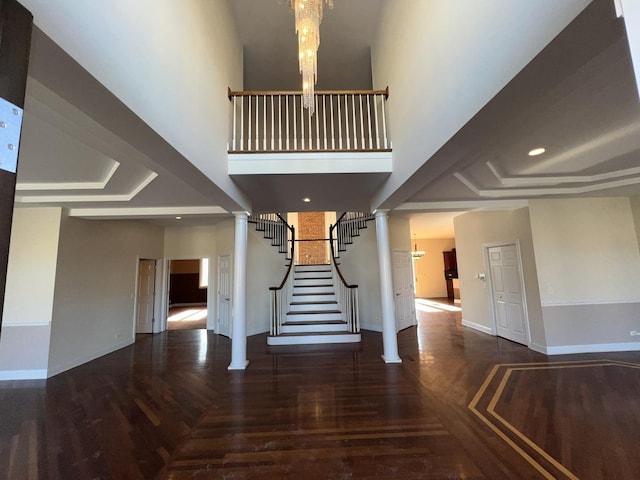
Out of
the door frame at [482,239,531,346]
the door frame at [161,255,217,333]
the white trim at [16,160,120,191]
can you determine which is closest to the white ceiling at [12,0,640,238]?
the white trim at [16,160,120,191]

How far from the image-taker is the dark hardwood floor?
7.20ft

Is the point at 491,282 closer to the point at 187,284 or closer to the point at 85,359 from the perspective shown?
the point at 85,359

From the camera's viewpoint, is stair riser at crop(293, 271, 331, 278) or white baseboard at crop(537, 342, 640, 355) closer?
white baseboard at crop(537, 342, 640, 355)

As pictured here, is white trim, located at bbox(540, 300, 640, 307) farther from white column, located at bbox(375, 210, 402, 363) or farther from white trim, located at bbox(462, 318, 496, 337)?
white column, located at bbox(375, 210, 402, 363)

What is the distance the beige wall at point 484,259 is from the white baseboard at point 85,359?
25.6 feet

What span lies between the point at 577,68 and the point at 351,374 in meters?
3.92

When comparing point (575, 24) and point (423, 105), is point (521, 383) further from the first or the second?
point (575, 24)

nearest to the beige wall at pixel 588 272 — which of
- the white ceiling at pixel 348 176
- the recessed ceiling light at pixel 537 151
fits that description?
the white ceiling at pixel 348 176

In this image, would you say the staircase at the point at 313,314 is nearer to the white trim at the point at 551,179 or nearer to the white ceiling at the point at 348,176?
the white ceiling at the point at 348,176

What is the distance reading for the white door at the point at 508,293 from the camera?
207 inches

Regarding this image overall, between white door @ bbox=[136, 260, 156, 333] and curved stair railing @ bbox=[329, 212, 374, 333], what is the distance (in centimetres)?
470

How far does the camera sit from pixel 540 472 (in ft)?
6.77

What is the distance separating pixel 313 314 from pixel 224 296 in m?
2.26

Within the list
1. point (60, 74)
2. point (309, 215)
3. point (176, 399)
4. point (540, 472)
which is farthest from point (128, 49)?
point (309, 215)
